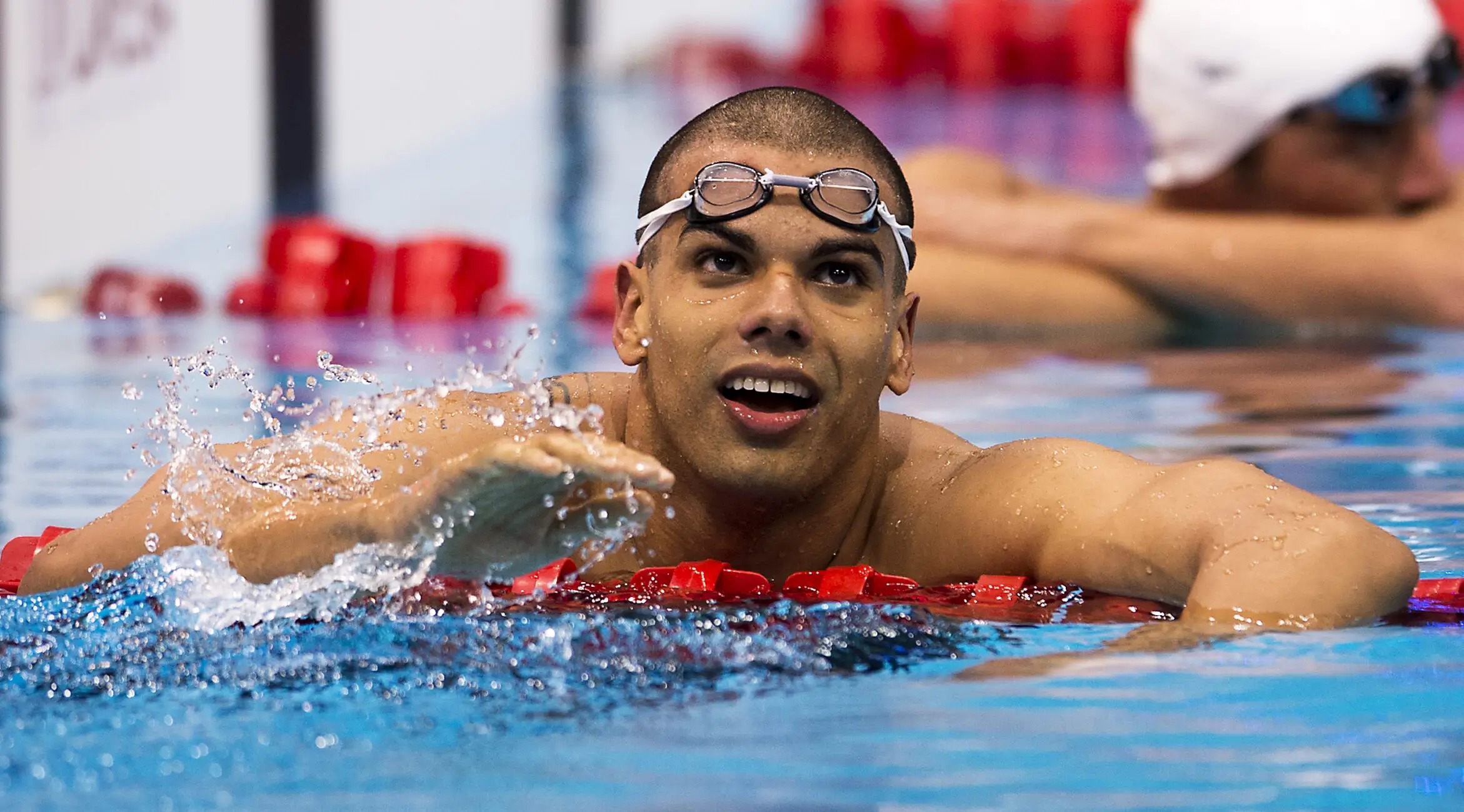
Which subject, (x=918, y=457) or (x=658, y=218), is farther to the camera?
(x=918, y=457)

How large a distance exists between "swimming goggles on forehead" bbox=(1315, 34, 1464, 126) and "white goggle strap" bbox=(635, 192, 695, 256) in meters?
3.36

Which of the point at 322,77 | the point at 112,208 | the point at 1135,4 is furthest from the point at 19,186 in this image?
the point at 1135,4

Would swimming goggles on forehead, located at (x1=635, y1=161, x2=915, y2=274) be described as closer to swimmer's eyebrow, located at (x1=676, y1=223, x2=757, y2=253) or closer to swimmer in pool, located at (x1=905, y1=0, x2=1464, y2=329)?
swimmer's eyebrow, located at (x1=676, y1=223, x2=757, y2=253)

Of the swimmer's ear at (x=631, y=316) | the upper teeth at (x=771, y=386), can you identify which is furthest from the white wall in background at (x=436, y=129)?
the upper teeth at (x=771, y=386)

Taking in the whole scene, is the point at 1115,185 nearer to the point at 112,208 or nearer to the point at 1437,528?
the point at 112,208

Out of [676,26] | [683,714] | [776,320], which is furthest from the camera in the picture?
[676,26]

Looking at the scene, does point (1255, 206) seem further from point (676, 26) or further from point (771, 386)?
point (676, 26)

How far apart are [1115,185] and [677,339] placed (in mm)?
7266

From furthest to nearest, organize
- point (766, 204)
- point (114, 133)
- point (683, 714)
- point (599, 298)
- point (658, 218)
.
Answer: point (114, 133), point (599, 298), point (658, 218), point (766, 204), point (683, 714)

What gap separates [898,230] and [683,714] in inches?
33.4

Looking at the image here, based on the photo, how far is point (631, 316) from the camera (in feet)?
8.76

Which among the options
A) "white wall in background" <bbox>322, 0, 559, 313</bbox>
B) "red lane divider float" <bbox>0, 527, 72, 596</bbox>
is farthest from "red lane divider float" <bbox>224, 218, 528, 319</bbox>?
"red lane divider float" <bbox>0, 527, 72, 596</bbox>

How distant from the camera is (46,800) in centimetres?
177

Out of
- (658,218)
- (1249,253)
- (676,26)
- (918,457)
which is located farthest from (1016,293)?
(676,26)
